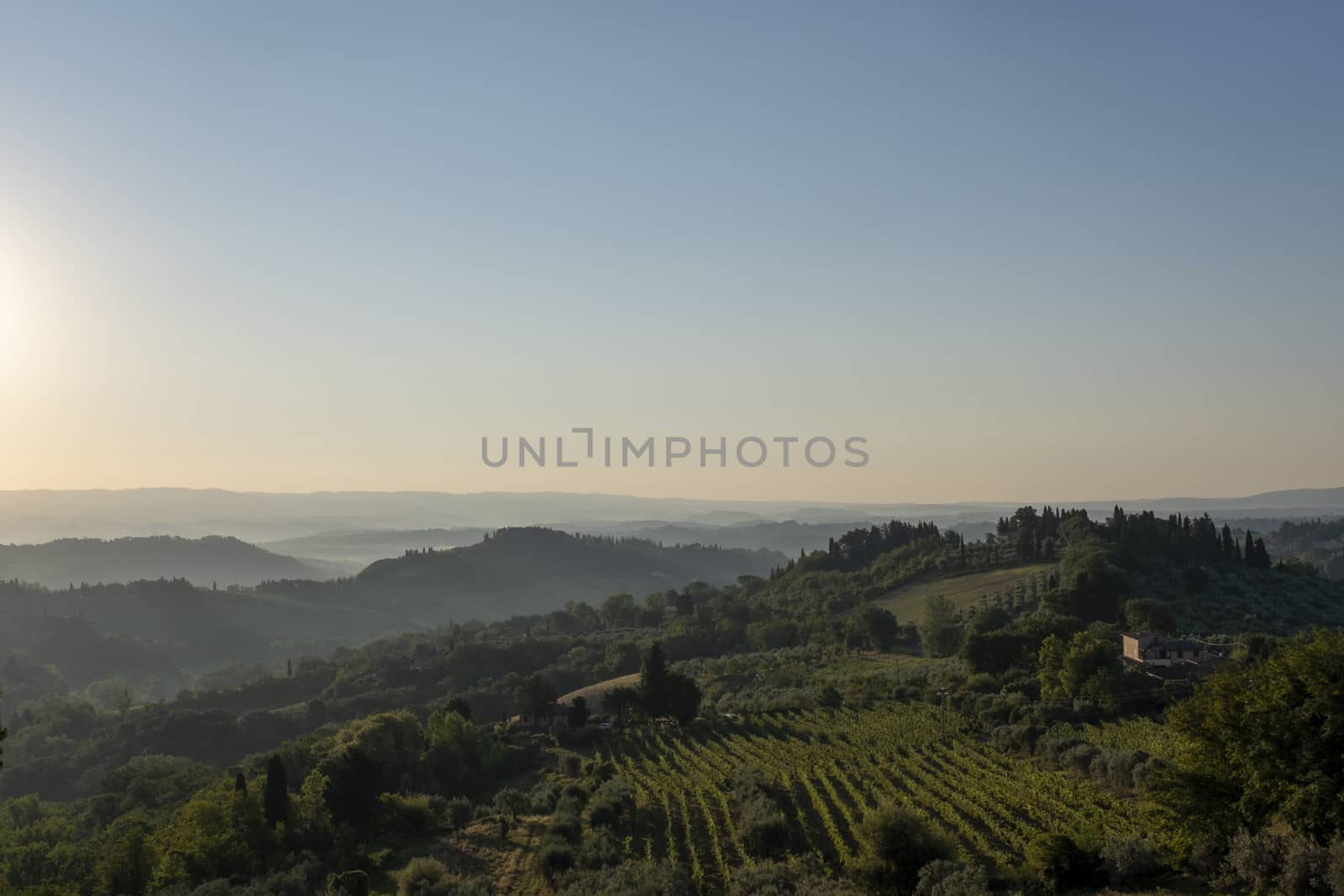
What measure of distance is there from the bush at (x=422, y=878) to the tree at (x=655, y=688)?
41717 mm

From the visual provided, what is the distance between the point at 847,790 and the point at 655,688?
33240mm

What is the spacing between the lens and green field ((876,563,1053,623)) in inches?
5069

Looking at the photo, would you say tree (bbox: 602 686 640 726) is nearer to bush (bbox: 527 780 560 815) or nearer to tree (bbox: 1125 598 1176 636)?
bush (bbox: 527 780 560 815)

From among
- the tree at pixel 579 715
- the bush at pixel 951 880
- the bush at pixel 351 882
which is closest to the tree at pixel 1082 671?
the bush at pixel 951 880

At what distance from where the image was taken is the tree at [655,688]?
77.1 meters

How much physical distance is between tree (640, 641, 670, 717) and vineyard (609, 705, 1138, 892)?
858cm

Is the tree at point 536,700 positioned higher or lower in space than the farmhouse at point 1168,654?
lower

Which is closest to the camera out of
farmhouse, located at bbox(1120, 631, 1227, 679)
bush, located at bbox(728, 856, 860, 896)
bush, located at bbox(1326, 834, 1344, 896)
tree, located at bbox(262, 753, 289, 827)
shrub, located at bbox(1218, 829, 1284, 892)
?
bush, located at bbox(1326, 834, 1344, 896)

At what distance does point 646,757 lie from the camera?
61.8 m

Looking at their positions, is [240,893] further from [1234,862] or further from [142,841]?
[1234,862]

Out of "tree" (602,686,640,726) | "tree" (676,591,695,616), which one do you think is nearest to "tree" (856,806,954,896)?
"tree" (602,686,640,726)

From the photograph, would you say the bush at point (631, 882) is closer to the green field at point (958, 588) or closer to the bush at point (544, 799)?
the bush at point (544, 799)

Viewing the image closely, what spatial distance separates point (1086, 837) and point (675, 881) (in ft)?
52.3

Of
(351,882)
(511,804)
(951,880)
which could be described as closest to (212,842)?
(351,882)
